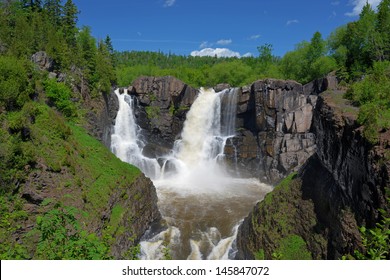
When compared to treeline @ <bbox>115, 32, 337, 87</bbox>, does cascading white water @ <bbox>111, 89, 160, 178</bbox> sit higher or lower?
lower

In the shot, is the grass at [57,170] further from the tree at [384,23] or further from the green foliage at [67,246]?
the tree at [384,23]

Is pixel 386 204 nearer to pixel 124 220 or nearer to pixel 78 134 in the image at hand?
pixel 124 220

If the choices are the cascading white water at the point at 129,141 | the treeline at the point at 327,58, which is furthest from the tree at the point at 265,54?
the cascading white water at the point at 129,141

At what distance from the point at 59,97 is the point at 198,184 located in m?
18.4

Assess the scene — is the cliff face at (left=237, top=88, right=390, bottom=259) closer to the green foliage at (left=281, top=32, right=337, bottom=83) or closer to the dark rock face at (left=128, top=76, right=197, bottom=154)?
the dark rock face at (left=128, top=76, right=197, bottom=154)

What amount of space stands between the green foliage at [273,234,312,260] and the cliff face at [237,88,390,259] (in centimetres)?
29

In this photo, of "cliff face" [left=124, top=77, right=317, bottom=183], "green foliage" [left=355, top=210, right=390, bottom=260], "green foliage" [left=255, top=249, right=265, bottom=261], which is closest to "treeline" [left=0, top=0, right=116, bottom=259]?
"green foliage" [left=355, top=210, right=390, bottom=260]

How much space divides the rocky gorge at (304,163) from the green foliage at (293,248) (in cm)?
23

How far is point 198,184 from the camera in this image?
36.4 metres

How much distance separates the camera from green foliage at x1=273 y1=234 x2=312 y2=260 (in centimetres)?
1587

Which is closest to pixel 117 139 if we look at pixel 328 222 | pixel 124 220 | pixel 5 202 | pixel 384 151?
pixel 124 220

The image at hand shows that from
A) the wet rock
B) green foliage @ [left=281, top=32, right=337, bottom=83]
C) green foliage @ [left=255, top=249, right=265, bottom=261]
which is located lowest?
green foliage @ [left=255, top=249, right=265, bottom=261]

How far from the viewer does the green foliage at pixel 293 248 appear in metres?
15.9

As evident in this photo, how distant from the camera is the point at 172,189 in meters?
33.8
